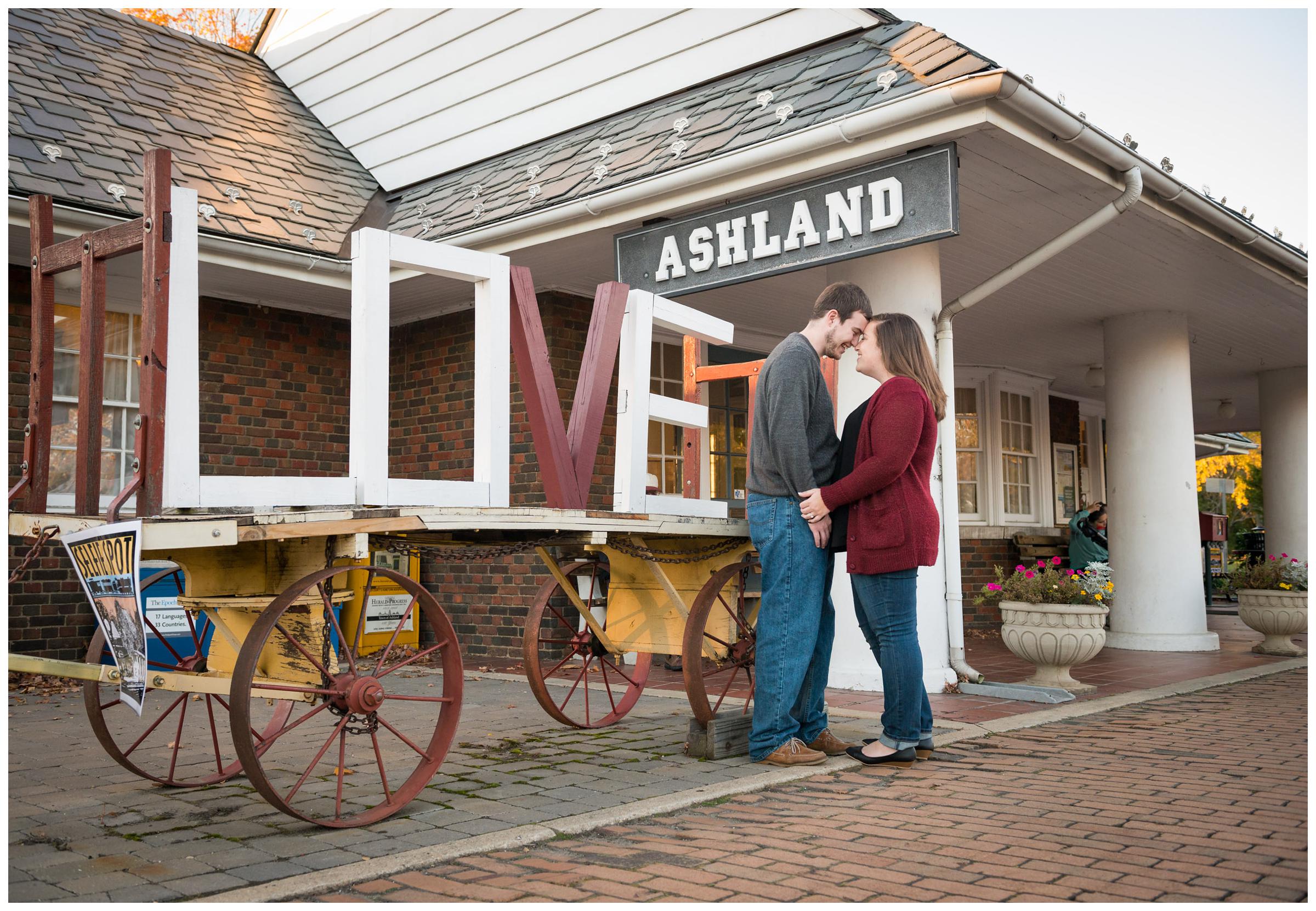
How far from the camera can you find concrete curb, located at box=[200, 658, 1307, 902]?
293cm

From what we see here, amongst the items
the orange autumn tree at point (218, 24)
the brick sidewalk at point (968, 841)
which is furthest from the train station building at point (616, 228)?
the orange autumn tree at point (218, 24)

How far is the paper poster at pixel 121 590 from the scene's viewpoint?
3084 mm

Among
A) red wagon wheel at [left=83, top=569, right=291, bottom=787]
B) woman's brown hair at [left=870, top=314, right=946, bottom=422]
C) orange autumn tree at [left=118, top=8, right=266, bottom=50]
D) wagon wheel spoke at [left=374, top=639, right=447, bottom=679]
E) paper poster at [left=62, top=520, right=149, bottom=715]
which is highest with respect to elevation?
orange autumn tree at [left=118, top=8, right=266, bottom=50]

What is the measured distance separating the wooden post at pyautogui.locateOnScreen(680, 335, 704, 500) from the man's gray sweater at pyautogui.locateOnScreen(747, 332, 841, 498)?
112 centimetres

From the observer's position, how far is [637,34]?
8.04 m

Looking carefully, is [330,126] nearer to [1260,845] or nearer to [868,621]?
[868,621]

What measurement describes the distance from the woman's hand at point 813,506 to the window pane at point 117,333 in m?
6.20

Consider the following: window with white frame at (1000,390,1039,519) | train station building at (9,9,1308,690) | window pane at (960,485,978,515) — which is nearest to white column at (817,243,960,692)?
train station building at (9,9,1308,690)

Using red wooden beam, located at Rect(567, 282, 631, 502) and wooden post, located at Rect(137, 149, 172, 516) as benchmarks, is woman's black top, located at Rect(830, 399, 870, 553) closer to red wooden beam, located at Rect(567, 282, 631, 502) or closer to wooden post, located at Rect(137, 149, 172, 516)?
red wooden beam, located at Rect(567, 282, 631, 502)

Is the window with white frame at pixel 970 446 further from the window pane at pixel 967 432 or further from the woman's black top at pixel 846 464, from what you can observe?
the woman's black top at pixel 846 464

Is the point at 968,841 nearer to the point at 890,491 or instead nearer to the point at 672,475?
the point at 890,491

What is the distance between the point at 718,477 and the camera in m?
10.2

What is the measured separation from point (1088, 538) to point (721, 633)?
7.73 meters

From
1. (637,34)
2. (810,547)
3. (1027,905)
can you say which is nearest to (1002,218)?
(637,34)
